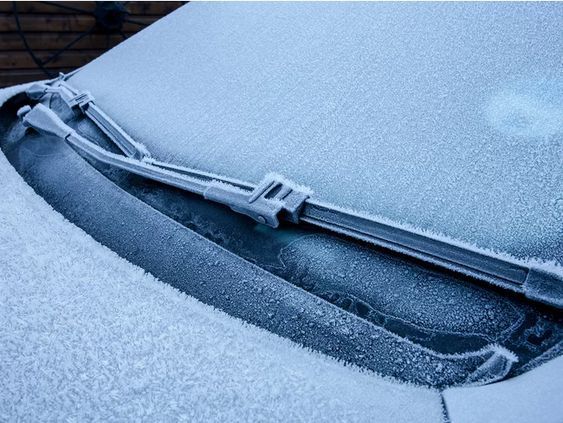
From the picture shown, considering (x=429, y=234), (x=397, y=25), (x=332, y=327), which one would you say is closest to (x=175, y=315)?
(x=332, y=327)

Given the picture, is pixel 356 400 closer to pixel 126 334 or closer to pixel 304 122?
pixel 126 334

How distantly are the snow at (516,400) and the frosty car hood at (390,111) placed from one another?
126 millimetres

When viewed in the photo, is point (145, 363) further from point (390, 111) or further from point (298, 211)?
point (390, 111)

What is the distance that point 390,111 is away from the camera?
0.65 metres

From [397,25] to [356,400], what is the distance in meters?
0.66

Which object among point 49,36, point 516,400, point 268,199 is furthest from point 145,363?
point 49,36

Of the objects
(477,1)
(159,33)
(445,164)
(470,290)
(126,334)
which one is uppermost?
(477,1)

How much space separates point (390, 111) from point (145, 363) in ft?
1.58

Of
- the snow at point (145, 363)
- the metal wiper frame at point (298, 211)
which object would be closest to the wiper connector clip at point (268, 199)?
the metal wiper frame at point (298, 211)

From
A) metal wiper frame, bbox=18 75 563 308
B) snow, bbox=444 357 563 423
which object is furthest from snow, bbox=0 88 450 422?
metal wiper frame, bbox=18 75 563 308

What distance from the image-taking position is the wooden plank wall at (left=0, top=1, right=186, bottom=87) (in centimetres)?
359

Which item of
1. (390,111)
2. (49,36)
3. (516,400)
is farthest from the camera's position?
(49,36)

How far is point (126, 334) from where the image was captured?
0.55 metres

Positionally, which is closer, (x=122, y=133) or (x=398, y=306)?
(x=398, y=306)
